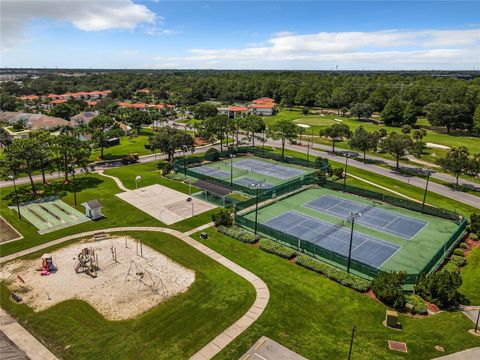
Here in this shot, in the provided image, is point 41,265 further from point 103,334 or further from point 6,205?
point 6,205

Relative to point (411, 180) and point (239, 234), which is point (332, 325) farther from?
point (411, 180)

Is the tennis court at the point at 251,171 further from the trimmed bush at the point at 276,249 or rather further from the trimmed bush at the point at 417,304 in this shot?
the trimmed bush at the point at 417,304

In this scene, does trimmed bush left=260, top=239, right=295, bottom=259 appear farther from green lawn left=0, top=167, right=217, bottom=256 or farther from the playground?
the playground

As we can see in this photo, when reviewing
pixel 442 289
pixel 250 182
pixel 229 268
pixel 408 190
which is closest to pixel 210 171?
pixel 250 182

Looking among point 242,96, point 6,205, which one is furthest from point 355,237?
point 242,96

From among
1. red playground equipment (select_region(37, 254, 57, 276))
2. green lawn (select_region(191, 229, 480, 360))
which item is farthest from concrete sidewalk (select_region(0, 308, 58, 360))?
green lawn (select_region(191, 229, 480, 360))
